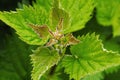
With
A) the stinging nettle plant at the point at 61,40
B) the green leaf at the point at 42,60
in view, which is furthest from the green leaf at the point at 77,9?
the green leaf at the point at 42,60

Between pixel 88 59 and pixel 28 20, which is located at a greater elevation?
pixel 28 20

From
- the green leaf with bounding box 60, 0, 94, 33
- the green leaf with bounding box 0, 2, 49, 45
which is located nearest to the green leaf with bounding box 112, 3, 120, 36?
the green leaf with bounding box 60, 0, 94, 33

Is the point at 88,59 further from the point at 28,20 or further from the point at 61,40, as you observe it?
the point at 28,20

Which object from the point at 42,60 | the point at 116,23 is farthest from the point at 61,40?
the point at 116,23

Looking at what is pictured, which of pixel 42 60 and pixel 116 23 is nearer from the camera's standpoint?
pixel 42 60

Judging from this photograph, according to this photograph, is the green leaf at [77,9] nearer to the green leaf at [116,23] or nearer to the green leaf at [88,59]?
the green leaf at [88,59]

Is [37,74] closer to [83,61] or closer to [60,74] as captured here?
[83,61]

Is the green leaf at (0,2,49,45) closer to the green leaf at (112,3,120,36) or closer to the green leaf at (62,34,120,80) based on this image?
the green leaf at (62,34,120,80)

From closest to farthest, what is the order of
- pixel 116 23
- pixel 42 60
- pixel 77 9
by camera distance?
pixel 42 60, pixel 77 9, pixel 116 23
